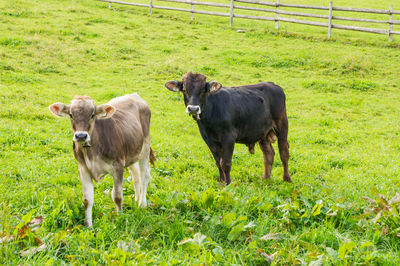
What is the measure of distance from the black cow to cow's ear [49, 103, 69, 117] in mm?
2239

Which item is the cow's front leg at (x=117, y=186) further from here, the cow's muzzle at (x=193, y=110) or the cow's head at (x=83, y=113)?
the cow's muzzle at (x=193, y=110)

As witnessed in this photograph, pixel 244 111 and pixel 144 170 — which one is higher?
pixel 244 111

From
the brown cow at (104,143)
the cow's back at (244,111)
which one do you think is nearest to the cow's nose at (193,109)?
the cow's back at (244,111)

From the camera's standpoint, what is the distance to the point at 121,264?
378cm

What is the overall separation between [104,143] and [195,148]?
4525 mm

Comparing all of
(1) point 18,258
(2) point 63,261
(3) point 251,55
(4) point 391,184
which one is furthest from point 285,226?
(3) point 251,55

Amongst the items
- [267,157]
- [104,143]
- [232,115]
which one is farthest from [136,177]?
[267,157]

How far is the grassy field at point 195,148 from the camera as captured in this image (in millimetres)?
4500

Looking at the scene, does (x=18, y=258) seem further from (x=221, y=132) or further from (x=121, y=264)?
(x=221, y=132)

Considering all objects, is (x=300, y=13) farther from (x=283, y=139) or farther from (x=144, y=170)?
(x=144, y=170)

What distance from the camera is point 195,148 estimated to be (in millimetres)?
9812

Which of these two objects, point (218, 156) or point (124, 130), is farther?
point (218, 156)

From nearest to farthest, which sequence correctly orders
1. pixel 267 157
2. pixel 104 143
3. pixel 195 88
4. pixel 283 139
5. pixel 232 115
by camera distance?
1. pixel 104 143
2. pixel 195 88
3. pixel 232 115
4. pixel 267 157
5. pixel 283 139

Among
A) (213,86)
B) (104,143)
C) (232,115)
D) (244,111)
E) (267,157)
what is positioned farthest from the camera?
(267,157)
